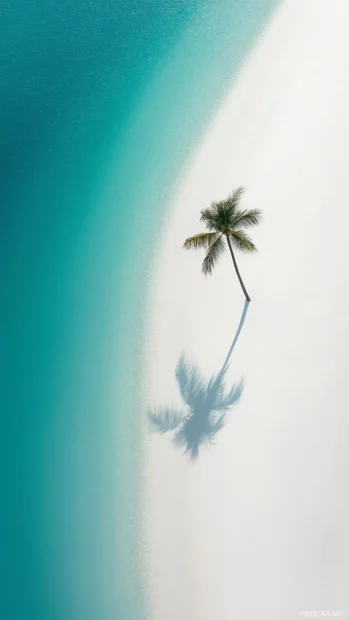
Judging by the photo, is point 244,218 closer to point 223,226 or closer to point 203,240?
point 223,226

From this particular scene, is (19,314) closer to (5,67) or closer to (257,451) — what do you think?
(257,451)

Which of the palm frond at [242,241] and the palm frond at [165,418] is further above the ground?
the palm frond at [242,241]

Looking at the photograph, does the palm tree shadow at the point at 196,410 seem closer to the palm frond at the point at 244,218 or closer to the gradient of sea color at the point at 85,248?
the gradient of sea color at the point at 85,248

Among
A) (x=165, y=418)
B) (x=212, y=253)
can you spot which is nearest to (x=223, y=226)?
(x=212, y=253)

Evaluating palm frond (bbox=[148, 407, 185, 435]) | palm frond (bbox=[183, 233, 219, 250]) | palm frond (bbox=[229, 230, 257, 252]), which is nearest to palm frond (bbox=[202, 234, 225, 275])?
palm frond (bbox=[183, 233, 219, 250])

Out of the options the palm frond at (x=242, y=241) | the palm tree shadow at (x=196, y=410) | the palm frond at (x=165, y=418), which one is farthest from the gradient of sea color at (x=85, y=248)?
the palm frond at (x=242, y=241)

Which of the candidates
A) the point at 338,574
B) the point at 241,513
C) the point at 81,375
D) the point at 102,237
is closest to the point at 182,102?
the point at 102,237
